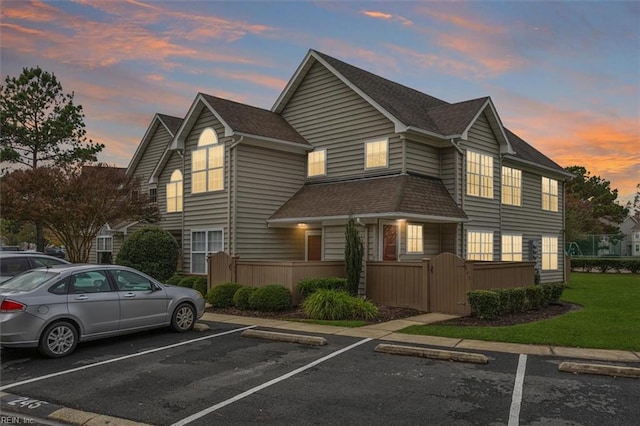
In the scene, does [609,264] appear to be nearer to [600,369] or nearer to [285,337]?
[600,369]

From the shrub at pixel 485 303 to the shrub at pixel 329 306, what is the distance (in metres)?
3.36

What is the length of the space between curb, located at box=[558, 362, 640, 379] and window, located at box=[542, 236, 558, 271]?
19.0 meters

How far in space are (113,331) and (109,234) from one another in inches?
877

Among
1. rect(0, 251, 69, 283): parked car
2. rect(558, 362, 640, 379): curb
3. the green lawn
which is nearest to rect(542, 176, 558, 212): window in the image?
the green lawn

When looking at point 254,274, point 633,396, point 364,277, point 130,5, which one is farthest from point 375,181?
point 633,396

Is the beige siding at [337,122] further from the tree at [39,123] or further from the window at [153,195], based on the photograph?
the tree at [39,123]

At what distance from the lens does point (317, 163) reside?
2128 cm

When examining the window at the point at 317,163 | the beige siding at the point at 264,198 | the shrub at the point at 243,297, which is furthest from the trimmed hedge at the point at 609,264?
the shrub at the point at 243,297

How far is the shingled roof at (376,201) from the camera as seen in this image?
16.8 meters

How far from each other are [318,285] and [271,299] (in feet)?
5.14

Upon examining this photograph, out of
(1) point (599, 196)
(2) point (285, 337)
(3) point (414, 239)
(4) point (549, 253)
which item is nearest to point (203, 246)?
(3) point (414, 239)

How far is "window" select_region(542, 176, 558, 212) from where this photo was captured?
86.4 ft

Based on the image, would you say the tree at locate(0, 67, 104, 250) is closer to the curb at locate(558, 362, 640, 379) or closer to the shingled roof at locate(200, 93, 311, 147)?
the shingled roof at locate(200, 93, 311, 147)

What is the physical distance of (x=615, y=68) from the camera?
2103 centimetres
